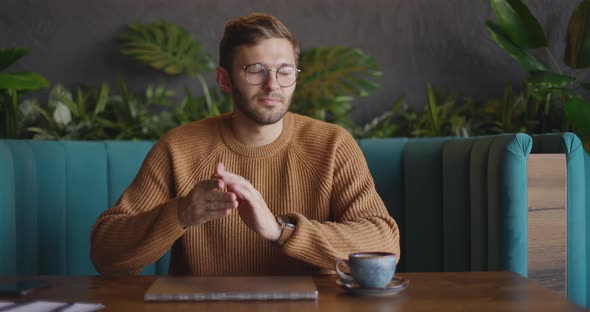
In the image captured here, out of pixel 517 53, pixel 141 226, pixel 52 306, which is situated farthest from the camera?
pixel 517 53

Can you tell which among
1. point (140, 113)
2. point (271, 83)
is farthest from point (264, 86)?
point (140, 113)

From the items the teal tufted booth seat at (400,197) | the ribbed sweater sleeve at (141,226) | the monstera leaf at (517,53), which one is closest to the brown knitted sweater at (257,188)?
the ribbed sweater sleeve at (141,226)

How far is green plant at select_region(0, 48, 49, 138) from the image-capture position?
2.75m

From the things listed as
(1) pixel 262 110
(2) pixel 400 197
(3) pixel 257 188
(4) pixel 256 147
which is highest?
(1) pixel 262 110

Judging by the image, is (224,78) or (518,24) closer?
(224,78)

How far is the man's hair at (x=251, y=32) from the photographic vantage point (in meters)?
1.87

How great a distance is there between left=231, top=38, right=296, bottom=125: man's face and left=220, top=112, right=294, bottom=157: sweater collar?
0.36 feet

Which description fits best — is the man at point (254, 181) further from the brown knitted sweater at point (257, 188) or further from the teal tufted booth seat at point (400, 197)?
the teal tufted booth seat at point (400, 197)

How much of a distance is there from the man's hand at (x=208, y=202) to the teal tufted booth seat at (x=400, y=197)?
0.81m

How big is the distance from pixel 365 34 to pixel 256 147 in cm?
186

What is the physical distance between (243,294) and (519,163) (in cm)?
105

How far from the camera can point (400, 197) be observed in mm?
2492

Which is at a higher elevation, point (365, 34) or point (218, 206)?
point (365, 34)

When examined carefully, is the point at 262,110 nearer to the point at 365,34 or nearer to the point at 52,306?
the point at 52,306
